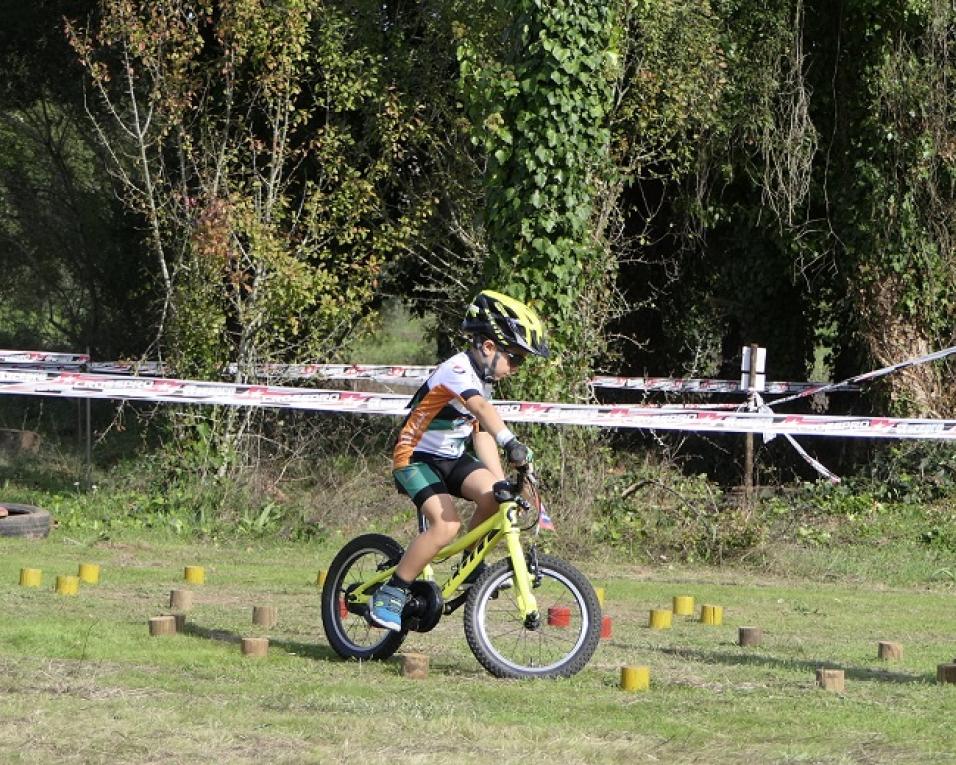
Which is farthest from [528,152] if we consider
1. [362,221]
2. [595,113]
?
[362,221]

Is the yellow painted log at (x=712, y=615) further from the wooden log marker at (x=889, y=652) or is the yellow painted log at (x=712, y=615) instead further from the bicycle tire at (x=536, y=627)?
the bicycle tire at (x=536, y=627)

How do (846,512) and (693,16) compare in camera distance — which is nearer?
(846,512)

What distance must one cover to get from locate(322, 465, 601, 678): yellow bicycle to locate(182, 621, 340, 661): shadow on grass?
4.6 inches

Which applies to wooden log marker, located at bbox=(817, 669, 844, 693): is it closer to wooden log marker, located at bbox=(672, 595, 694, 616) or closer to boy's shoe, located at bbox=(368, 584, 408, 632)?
boy's shoe, located at bbox=(368, 584, 408, 632)

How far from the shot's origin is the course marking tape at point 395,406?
14531mm

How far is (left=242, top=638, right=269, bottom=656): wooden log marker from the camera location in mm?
8055

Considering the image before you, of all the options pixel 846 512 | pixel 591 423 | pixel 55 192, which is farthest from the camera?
pixel 55 192

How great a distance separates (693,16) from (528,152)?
3.52 m

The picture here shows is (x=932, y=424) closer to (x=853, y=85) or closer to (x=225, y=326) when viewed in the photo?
(x=853, y=85)

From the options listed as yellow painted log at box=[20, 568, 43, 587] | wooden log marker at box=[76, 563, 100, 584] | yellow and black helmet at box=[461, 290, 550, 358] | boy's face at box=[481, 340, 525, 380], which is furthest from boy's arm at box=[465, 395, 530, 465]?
wooden log marker at box=[76, 563, 100, 584]

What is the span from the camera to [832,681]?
7.54 metres

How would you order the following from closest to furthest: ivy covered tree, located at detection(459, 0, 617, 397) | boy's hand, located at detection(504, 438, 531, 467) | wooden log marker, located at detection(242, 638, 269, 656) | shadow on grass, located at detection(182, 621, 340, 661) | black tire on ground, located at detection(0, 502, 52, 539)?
boy's hand, located at detection(504, 438, 531, 467), wooden log marker, located at detection(242, 638, 269, 656), shadow on grass, located at detection(182, 621, 340, 661), black tire on ground, located at detection(0, 502, 52, 539), ivy covered tree, located at detection(459, 0, 617, 397)

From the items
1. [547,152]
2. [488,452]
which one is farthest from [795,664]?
[547,152]

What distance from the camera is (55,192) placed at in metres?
27.4
